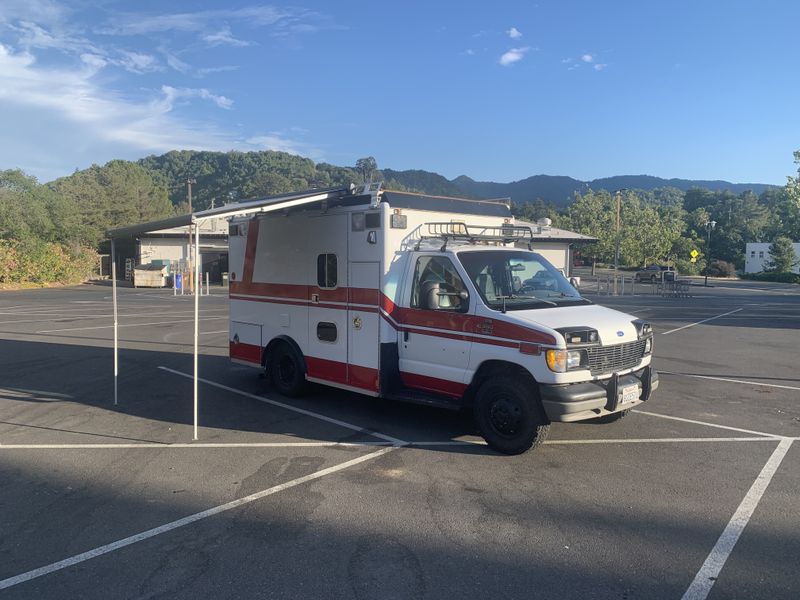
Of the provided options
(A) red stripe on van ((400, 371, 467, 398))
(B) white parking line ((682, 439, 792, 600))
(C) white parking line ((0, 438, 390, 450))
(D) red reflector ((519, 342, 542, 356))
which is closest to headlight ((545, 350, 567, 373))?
(D) red reflector ((519, 342, 542, 356))

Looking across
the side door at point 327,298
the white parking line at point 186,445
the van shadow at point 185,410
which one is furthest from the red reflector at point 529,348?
the side door at point 327,298

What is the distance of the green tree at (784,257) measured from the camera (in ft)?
210

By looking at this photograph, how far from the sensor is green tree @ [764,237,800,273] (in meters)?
64.0

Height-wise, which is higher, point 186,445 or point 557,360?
point 557,360

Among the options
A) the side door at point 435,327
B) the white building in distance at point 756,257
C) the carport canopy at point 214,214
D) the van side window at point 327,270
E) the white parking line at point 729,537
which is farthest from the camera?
the white building in distance at point 756,257

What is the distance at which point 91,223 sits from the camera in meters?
55.7

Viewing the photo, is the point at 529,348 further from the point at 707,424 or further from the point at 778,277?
the point at 778,277

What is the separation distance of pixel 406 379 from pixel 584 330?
229 cm

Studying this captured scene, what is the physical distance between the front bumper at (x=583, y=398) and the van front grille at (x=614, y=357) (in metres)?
0.11

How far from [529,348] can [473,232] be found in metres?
2.84

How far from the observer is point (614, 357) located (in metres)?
6.38

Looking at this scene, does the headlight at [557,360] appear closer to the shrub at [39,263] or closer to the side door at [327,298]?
the side door at [327,298]

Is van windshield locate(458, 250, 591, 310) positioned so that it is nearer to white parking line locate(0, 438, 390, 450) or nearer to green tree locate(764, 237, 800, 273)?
white parking line locate(0, 438, 390, 450)

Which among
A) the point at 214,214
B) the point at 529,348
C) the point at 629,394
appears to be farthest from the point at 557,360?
the point at 214,214
